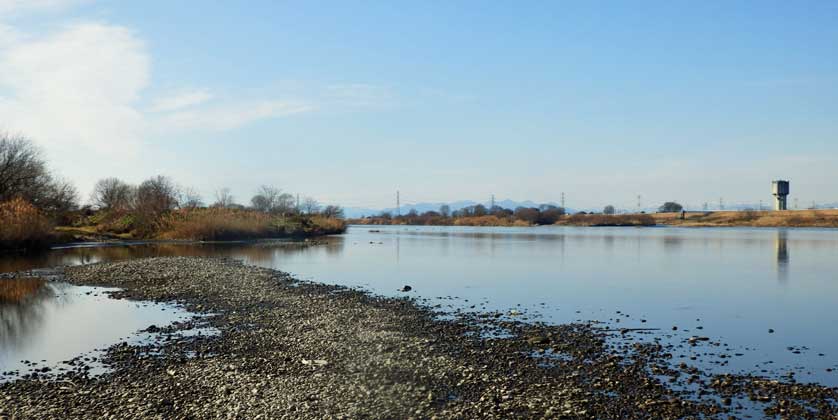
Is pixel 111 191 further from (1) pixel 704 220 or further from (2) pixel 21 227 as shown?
(1) pixel 704 220

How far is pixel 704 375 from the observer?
462 inches

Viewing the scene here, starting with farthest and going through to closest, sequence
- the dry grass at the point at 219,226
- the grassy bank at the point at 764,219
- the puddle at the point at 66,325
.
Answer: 1. the grassy bank at the point at 764,219
2. the dry grass at the point at 219,226
3. the puddle at the point at 66,325

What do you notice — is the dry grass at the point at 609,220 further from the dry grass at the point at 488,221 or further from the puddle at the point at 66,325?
the puddle at the point at 66,325

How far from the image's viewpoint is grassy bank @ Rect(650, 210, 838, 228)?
389ft

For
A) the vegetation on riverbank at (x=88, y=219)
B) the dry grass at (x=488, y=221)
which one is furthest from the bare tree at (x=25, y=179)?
the dry grass at (x=488, y=221)

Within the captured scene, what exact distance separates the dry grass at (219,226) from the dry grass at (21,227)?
16605 mm

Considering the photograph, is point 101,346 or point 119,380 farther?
point 101,346

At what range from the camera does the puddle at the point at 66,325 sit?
13.0 m

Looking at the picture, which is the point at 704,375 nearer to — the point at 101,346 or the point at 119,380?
the point at 119,380

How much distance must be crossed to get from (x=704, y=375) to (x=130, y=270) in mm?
28301

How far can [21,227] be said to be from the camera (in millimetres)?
46000

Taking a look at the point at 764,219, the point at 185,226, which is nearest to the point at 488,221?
the point at 764,219

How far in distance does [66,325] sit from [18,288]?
10.6 metres

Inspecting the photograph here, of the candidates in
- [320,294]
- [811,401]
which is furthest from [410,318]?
[811,401]
